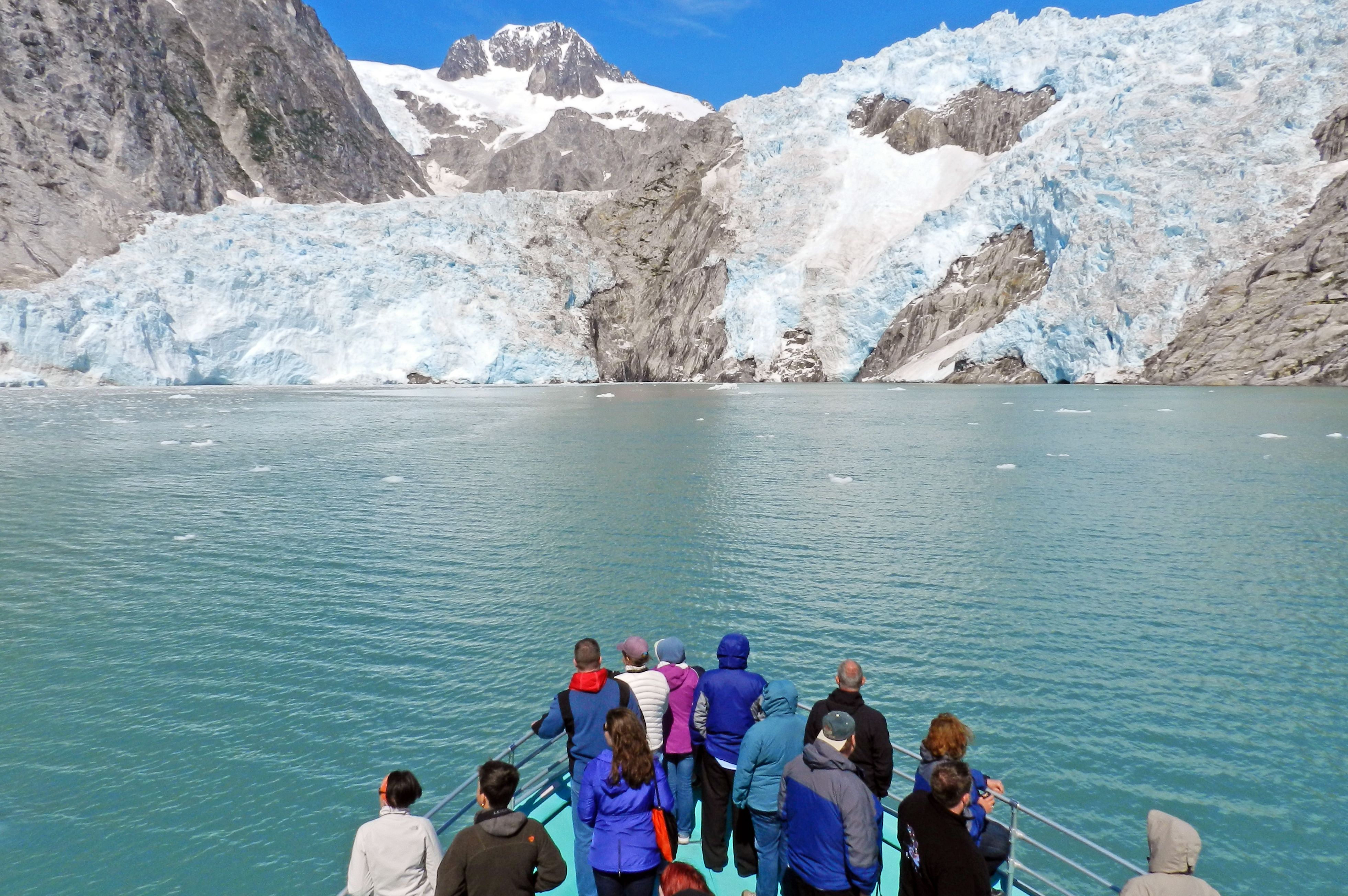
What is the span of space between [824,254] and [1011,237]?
20251 mm

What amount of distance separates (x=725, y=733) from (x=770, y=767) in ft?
2.23

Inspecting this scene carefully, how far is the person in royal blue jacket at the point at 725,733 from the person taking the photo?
20.8 ft

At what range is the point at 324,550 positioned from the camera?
18906 mm

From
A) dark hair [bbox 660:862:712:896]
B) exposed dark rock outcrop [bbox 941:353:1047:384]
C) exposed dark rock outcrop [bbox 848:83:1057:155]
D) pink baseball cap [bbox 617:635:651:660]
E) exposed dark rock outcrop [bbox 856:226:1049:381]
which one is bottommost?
dark hair [bbox 660:862:712:896]

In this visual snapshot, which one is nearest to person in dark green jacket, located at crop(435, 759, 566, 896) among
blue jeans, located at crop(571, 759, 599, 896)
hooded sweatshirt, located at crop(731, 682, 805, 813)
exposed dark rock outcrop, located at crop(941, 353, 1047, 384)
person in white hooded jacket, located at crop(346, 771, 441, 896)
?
person in white hooded jacket, located at crop(346, 771, 441, 896)

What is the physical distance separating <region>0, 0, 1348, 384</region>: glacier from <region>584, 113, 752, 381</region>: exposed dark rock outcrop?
257cm

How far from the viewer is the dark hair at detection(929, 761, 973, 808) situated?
443 cm

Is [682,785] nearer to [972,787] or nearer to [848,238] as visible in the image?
[972,787]

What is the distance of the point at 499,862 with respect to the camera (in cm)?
445

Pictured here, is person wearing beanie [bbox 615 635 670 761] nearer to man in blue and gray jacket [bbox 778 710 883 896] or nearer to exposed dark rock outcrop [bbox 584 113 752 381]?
man in blue and gray jacket [bbox 778 710 883 896]

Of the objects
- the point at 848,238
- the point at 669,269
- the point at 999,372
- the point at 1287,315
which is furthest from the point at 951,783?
the point at 669,269

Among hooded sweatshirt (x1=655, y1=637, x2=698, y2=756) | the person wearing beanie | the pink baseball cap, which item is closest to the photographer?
the person wearing beanie

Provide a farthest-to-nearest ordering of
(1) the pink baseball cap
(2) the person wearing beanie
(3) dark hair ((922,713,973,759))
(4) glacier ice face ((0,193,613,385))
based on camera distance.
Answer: (4) glacier ice face ((0,193,613,385))
(1) the pink baseball cap
(2) the person wearing beanie
(3) dark hair ((922,713,973,759))

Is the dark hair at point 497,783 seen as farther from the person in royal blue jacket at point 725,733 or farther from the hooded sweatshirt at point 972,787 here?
the hooded sweatshirt at point 972,787
